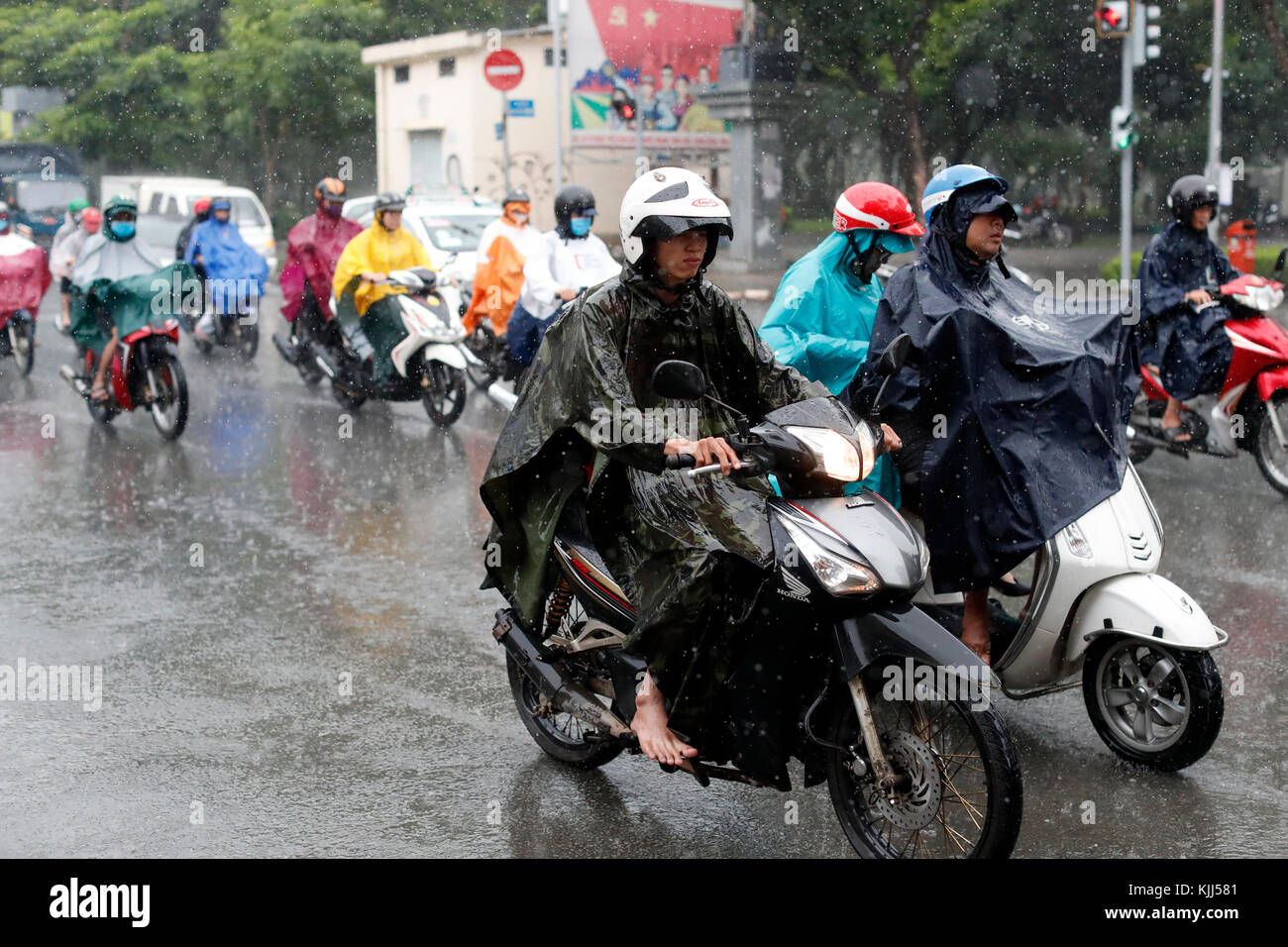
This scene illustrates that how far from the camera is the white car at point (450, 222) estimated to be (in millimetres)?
17844

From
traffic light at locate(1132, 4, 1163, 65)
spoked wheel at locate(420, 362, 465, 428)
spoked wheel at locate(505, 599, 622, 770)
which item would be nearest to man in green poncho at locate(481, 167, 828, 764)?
spoked wheel at locate(505, 599, 622, 770)

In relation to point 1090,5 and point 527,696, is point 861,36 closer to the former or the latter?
point 1090,5

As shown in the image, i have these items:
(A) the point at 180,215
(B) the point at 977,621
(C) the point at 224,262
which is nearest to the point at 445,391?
(C) the point at 224,262

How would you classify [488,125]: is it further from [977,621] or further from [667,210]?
[667,210]

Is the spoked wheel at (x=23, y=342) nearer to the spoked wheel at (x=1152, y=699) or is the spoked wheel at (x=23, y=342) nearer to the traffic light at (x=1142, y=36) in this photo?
the spoked wheel at (x=1152, y=699)

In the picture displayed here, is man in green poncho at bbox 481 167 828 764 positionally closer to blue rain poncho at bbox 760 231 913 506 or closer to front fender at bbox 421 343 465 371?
blue rain poncho at bbox 760 231 913 506

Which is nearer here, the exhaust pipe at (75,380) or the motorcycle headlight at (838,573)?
the motorcycle headlight at (838,573)

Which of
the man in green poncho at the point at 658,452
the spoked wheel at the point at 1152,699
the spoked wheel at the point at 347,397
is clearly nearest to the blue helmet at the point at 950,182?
the man in green poncho at the point at 658,452

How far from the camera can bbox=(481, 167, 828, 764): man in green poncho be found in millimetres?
3945

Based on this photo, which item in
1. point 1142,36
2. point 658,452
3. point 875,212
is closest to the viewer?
point 658,452

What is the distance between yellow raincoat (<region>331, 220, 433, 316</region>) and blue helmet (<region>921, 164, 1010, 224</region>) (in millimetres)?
7503

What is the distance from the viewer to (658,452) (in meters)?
3.88

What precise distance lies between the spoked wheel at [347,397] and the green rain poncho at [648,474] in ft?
27.3

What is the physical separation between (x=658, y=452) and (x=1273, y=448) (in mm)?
6079
